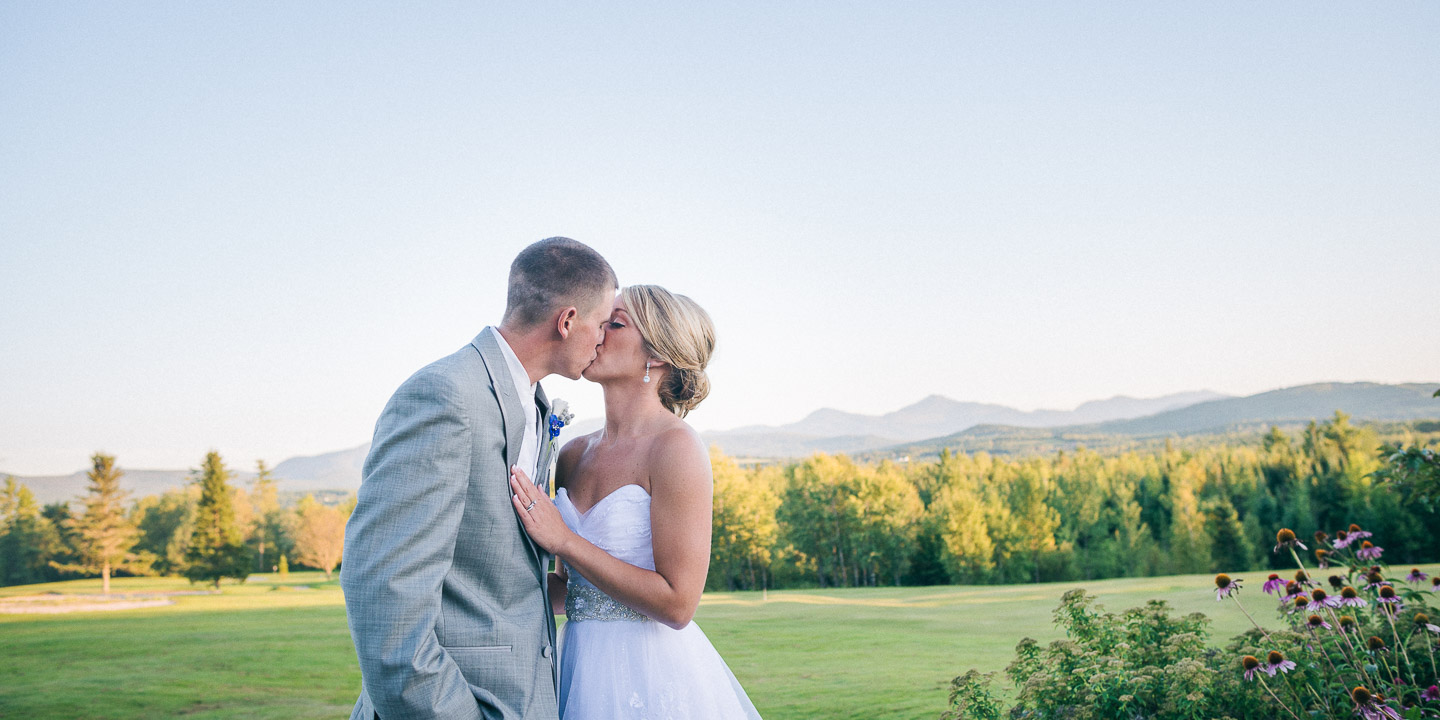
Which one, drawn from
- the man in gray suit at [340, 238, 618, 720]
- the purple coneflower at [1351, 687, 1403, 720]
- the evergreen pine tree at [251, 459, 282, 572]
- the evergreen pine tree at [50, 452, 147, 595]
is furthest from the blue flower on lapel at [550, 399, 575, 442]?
the evergreen pine tree at [251, 459, 282, 572]

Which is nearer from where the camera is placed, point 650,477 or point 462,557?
point 462,557

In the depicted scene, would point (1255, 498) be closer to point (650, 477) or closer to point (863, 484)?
point (863, 484)

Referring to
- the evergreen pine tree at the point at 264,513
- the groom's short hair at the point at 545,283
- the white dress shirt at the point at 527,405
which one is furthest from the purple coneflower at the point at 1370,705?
the evergreen pine tree at the point at 264,513

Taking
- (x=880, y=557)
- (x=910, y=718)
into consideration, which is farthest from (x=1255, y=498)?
(x=910, y=718)

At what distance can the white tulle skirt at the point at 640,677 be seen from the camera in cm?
322

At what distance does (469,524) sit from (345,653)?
1780cm

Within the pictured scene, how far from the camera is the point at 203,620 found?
2559 centimetres

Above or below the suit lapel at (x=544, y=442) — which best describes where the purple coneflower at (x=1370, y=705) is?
below

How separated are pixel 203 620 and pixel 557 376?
28.5 m

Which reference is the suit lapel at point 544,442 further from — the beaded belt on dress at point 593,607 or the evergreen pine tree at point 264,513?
the evergreen pine tree at point 264,513

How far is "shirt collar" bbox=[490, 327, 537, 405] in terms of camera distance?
8.89 feet

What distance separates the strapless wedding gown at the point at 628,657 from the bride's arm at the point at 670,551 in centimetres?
13

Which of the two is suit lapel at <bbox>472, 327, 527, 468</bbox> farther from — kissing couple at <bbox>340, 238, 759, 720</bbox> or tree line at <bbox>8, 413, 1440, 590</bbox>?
tree line at <bbox>8, 413, 1440, 590</bbox>

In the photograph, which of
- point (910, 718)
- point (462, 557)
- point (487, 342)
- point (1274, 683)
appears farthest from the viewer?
point (910, 718)
